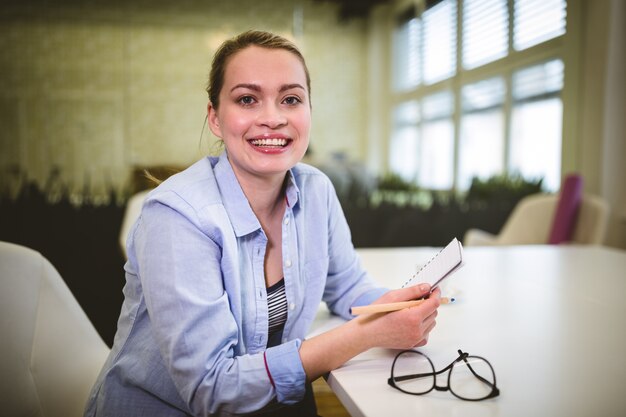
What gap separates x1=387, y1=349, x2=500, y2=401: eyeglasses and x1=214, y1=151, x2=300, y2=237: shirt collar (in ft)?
1.17

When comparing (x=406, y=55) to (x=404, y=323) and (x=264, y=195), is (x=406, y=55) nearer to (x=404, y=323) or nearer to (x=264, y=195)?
(x=264, y=195)

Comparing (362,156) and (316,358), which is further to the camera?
(362,156)

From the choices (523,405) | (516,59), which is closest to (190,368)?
(523,405)

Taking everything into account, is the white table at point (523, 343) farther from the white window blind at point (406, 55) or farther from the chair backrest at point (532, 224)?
the white window blind at point (406, 55)

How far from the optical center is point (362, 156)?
8.70m

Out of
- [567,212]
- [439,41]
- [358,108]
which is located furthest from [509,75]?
[358,108]

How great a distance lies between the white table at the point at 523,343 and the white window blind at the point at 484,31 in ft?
13.7

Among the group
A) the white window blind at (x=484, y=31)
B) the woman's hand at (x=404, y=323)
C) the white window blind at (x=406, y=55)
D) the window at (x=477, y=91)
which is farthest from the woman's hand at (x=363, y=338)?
the white window blind at (x=406, y=55)

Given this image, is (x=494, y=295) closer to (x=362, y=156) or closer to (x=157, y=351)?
(x=157, y=351)

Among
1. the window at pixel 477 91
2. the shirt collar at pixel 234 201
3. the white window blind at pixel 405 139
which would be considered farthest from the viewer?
the white window blind at pixel 405 139

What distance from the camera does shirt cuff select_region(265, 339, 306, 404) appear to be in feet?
2.51

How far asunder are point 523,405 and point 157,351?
0.60 metres

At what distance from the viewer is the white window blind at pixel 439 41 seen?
240 inches

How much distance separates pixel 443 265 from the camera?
0.77 metres
